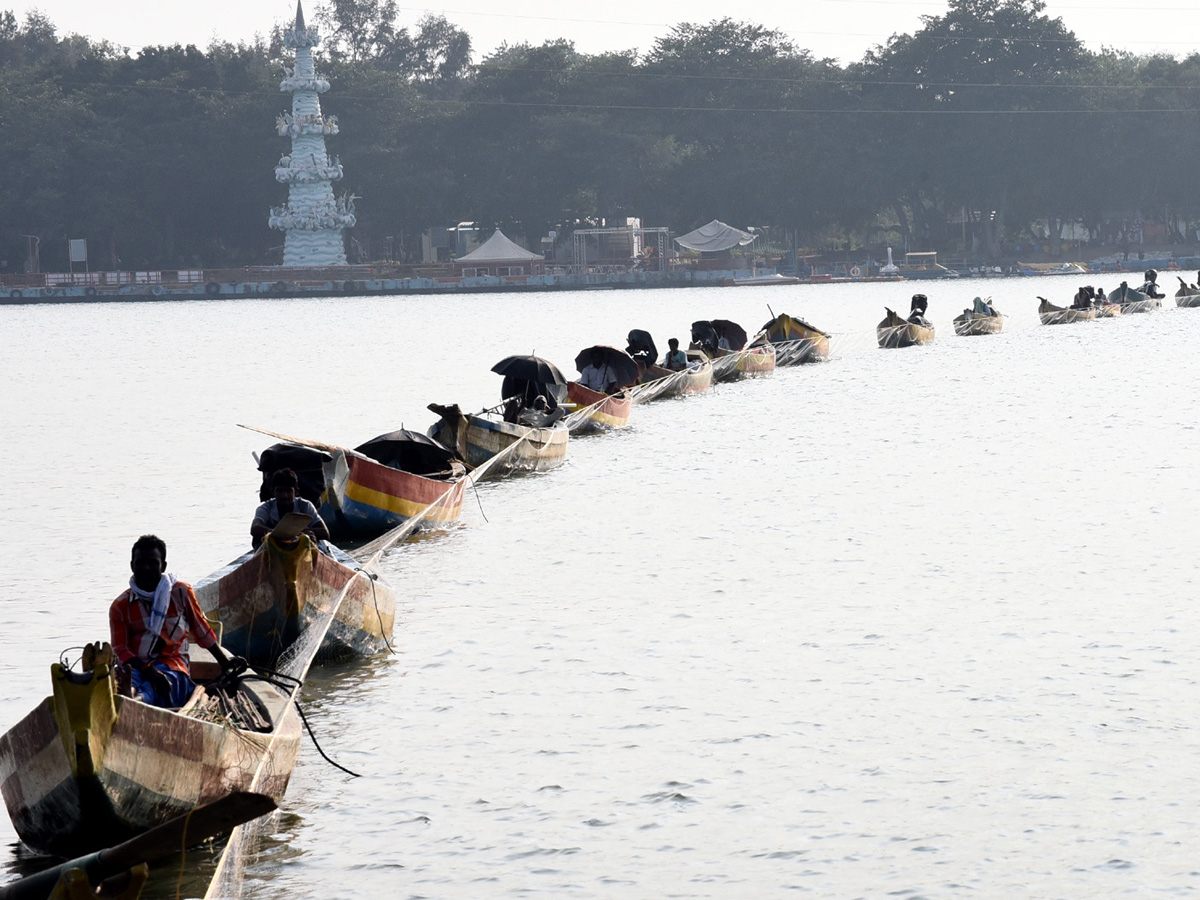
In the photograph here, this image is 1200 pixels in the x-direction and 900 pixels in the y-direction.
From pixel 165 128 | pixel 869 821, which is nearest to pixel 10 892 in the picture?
pixel 869 821

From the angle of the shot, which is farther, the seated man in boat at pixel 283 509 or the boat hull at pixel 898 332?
the boat hull at pixel 898 332

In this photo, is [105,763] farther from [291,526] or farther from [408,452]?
[408,452]

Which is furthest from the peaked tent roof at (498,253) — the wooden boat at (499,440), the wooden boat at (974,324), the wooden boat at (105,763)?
the wooden boat at (105,763)

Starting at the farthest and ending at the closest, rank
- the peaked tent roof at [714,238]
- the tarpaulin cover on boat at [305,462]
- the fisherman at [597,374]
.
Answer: the peaked tent roof at [714,238], the fisherman at [597,374], the tarpaulin cover on boat at [305,462]

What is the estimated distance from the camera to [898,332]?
4991 centimetres

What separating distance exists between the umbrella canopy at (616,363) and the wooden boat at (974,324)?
2283 centimetres

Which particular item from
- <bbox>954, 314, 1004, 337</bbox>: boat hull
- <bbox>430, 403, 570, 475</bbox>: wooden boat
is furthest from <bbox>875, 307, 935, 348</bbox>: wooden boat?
<bbox>430, 403, 570, 475</bbox>: wooden boat

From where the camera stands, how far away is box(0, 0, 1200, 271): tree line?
332 ft

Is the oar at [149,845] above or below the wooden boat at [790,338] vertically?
below

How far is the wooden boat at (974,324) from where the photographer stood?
53906 millimetres

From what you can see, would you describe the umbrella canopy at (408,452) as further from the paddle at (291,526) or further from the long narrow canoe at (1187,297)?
the long narrow canoe at (1187,297)

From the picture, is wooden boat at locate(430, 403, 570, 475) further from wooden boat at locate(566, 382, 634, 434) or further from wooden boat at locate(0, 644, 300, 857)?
wooden boat at locate(0, 644, 300, 857)

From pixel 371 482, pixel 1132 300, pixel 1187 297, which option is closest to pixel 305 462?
pixel 371 482

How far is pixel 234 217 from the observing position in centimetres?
10594
